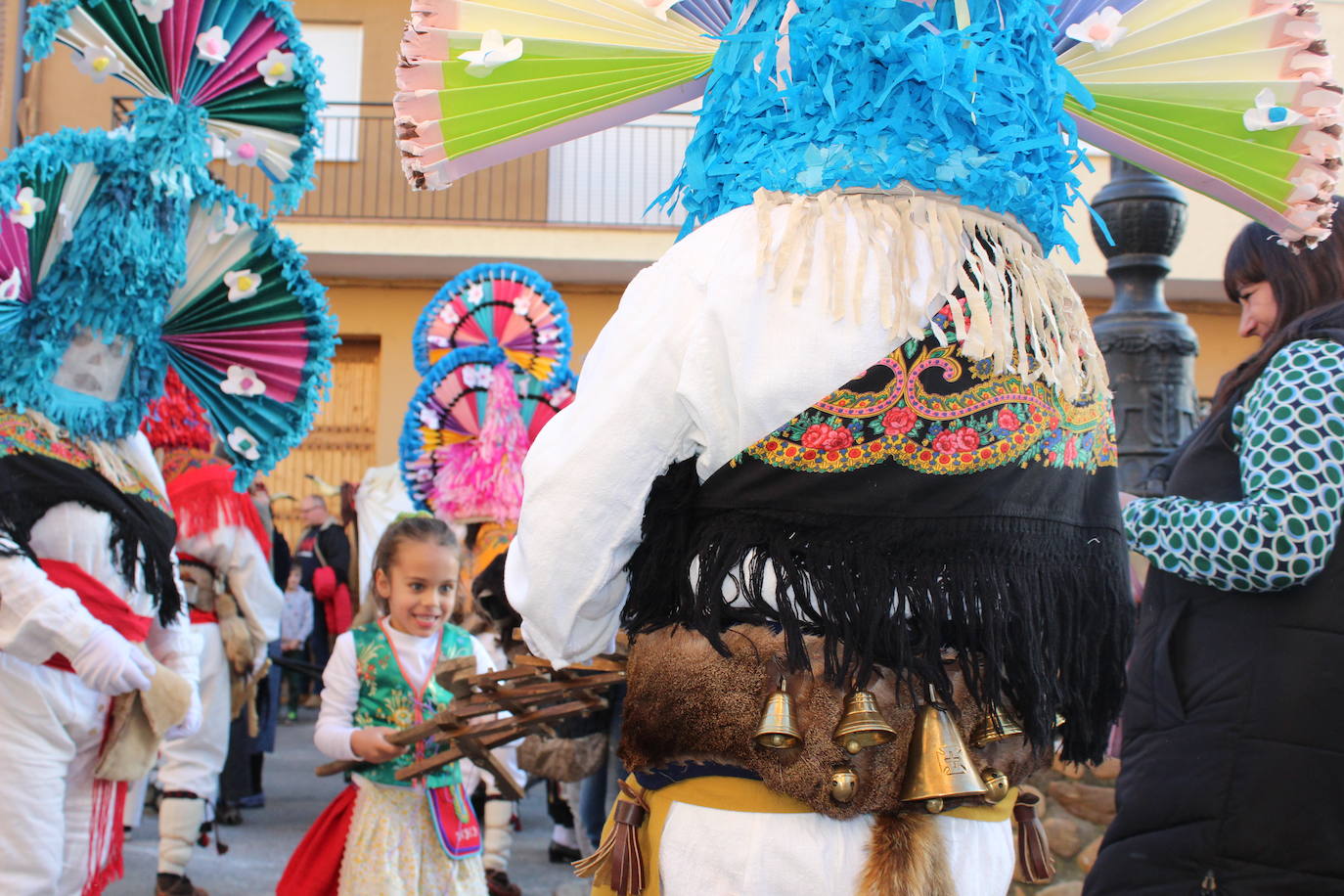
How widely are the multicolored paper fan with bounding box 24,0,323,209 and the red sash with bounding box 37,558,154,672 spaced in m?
1.12

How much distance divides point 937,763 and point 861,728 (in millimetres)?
120

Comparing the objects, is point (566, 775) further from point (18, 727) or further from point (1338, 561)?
point (1338, 561)

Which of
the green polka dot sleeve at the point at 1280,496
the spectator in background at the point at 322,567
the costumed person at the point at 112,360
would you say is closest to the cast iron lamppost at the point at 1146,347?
the green polka dot sleeve at the point at 1280,496

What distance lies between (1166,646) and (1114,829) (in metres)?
0.36

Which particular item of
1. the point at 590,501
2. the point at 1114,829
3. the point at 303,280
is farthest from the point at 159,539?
the point at 1114,829

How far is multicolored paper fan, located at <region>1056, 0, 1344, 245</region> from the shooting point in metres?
1.96

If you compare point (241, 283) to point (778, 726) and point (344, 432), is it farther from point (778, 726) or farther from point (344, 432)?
point (344, 432)

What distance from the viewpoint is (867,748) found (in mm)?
1683

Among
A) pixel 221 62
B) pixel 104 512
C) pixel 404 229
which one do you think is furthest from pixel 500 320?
pixel 404 229

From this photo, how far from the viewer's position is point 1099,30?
196 centimetres

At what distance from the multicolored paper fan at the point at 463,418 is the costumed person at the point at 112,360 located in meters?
2.62

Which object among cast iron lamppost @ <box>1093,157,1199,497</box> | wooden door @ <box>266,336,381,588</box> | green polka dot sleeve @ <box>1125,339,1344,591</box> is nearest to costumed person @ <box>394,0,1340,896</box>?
green polka dot sleeve @ <box>1125,339,1344,591</box>

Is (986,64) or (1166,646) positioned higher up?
(986,64)

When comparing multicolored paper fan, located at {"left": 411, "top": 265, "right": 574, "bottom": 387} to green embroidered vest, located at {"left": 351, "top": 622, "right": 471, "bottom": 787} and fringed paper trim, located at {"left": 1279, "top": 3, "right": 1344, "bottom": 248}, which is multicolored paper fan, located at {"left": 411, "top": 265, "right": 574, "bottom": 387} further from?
fringed paper trim, located at {"left": 1279, "top": 3, "right": 1344, "bottom": 248}
